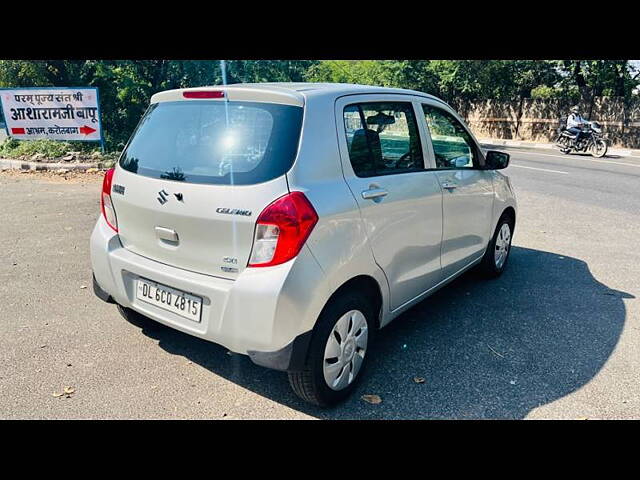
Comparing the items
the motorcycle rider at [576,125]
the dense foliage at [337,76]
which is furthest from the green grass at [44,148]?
the motorcycle rider at [576,125]

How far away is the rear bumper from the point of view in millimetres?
2443

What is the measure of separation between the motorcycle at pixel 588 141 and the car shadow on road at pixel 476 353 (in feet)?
46.6

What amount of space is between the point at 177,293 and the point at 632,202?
909cm

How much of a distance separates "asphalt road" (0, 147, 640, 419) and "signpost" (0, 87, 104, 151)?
24.3 feet

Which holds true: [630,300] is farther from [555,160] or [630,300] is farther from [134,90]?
[134,90]

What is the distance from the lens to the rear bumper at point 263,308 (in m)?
2.44

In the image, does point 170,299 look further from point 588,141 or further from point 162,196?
point 588,141

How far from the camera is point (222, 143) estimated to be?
269 cm

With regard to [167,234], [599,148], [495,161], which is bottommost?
[167,234]

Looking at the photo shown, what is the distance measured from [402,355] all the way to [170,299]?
1.69 meters

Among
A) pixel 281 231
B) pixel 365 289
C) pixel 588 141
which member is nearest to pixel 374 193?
pixel 365 289

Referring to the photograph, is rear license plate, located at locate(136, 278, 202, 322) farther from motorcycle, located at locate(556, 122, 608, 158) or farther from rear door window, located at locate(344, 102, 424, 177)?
→ motorcycle, located at locate(556, 122, 608, 158)

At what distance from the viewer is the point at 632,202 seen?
898 cm

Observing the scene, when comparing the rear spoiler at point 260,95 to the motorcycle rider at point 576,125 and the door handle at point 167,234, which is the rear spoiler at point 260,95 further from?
the motorcycle rider at point 576,125
